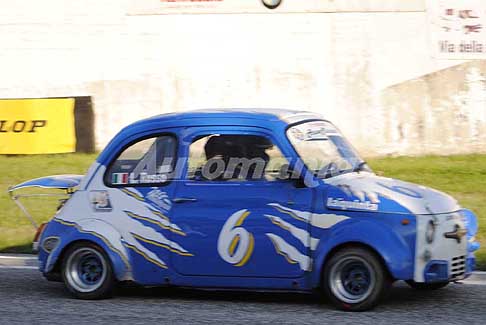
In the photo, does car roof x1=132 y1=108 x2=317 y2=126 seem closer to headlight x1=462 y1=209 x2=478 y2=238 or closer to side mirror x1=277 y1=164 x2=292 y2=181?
side mirror x1=277 y1=164 x2=292 y2=181

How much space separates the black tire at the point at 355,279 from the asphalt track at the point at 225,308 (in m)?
0.10

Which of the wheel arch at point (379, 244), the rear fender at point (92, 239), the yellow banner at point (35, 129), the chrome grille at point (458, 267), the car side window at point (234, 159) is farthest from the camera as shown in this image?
the yellow banner at point (35, 129)

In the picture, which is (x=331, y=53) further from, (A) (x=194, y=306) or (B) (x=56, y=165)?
(A) (x=194, y=306)

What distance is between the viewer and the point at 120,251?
775 centimetres

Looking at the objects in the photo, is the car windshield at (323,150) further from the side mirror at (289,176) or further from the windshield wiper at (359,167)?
the side mirror at (289,176)

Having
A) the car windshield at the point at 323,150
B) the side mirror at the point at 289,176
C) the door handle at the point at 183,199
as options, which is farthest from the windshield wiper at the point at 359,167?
the door handle at the point at 183,199

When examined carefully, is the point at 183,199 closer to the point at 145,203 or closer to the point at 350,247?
the point at 145,203

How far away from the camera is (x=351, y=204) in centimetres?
712

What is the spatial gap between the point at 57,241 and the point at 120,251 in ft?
1.94

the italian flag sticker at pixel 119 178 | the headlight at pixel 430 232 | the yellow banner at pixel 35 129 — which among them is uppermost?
the yellow banner at pixel 35 129

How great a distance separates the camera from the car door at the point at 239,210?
7.24 metres

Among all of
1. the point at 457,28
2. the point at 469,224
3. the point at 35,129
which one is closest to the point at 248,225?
the point at 469,224

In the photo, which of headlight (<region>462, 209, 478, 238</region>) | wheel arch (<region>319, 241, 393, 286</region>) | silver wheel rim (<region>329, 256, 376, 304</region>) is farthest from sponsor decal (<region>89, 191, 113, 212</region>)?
headlight (<region>462, 209, 478, 238</region>)

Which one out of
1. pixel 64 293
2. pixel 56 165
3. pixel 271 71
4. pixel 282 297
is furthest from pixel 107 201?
pixel 271 71
